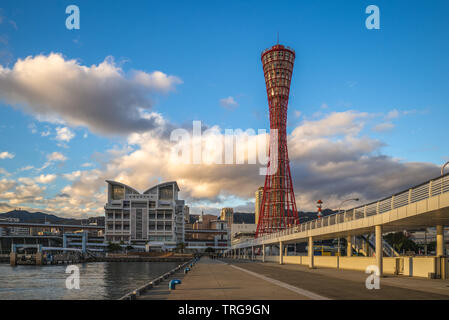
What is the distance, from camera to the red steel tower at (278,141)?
10210 cm

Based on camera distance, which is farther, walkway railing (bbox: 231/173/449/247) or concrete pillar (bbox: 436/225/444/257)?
concrete pillar (bbox: 436/225/444/257)

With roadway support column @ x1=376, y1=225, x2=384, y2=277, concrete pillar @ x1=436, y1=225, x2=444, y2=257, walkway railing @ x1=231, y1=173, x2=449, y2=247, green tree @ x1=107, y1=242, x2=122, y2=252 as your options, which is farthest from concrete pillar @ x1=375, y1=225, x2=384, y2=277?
green tree @ x1=107, y1=242, x2=122, y2=252

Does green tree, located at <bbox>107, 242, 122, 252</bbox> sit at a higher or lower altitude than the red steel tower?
lower

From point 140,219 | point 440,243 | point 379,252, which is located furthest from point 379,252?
point 140,219

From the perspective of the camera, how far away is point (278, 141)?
10181 centimetres

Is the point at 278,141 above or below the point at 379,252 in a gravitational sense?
above

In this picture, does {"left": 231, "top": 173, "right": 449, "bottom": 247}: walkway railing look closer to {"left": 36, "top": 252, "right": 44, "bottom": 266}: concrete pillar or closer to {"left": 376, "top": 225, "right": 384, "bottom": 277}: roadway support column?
{"left": 376, "top": 225, "right": 384, "bottom": 277}: roadway support column

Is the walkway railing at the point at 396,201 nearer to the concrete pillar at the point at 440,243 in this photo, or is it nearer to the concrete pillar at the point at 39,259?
the concrete pillar at the point at 440,243

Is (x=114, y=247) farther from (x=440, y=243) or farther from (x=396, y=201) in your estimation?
(x=396, y=201)

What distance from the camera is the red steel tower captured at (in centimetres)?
10210

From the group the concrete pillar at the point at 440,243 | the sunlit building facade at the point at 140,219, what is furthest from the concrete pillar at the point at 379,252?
the sunlit building facade at the point at 140,219

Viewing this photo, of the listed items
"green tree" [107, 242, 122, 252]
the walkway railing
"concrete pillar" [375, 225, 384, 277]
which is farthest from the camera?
"green tree" [107, 242, 122, 252]

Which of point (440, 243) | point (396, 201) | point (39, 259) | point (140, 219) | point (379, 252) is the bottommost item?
point (39, 259)
